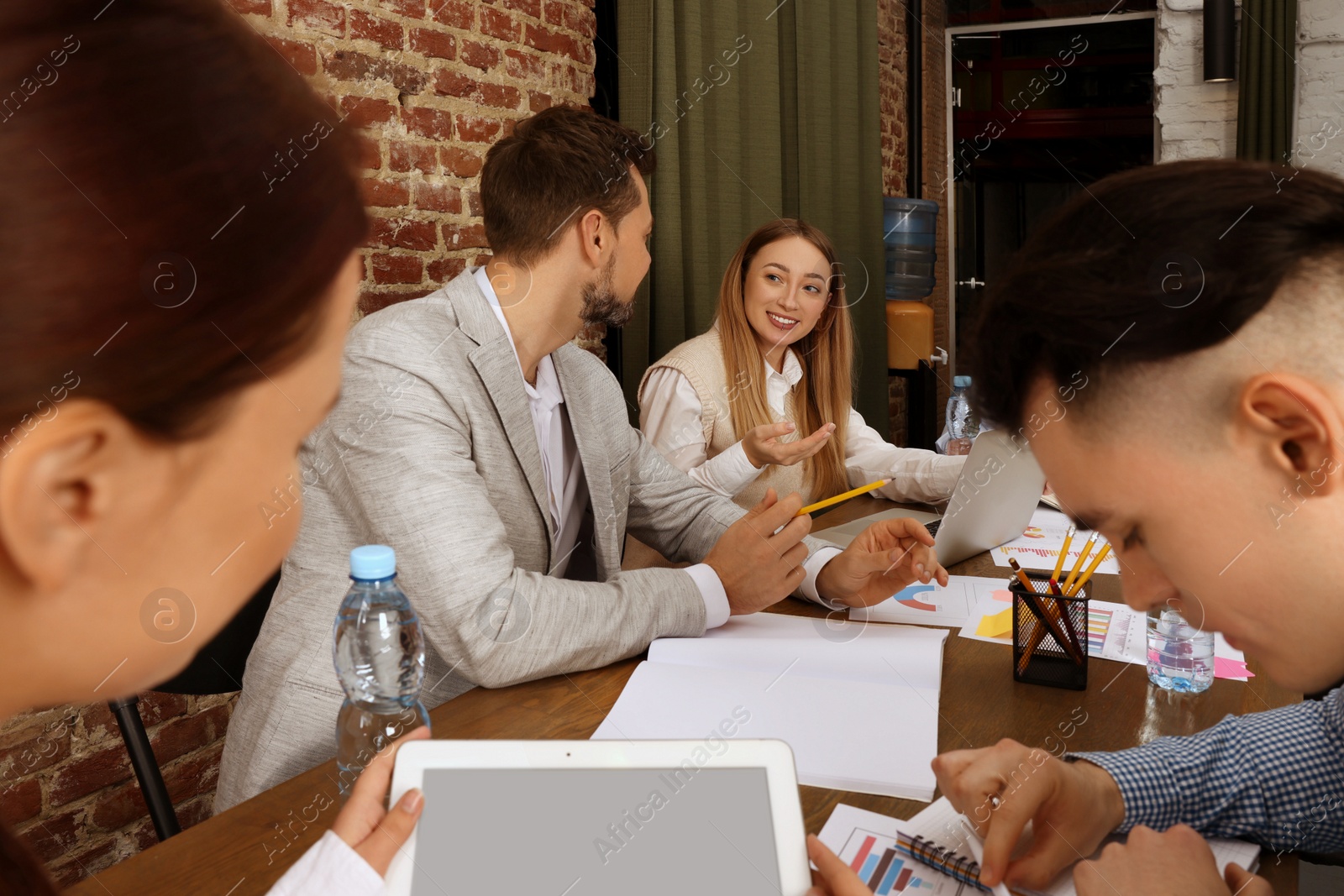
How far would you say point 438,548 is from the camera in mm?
1123

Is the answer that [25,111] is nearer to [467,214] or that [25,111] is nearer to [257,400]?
[257,400]

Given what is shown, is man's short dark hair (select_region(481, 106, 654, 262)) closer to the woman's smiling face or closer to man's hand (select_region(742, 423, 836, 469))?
man's hand (select_region(742, 423, 836, 469))

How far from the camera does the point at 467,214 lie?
6.83 ft

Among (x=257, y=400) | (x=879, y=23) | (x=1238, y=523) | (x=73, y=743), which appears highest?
(x=879, y=23)

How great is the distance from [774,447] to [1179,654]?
1079 mm

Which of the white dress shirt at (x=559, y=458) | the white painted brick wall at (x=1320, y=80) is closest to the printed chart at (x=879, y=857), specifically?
the white dress shirt at (x=559, y=458)

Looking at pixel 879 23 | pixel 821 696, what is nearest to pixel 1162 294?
pixel 821 696

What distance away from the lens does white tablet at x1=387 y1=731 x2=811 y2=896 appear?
630 mm

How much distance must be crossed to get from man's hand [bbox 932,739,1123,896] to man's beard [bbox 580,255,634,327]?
1090mm

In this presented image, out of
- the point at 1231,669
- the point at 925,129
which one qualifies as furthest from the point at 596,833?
the point at 925,129

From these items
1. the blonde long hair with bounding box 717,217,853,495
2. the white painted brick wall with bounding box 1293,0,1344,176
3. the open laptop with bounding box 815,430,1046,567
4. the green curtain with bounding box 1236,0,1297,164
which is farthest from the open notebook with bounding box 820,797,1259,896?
the white painted brick wall with bounding box 1293,0,1344,176

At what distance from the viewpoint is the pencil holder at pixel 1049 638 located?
1046mm

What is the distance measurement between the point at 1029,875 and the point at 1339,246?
1.56 feet

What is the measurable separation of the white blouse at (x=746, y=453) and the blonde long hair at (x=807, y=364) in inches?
1.5
